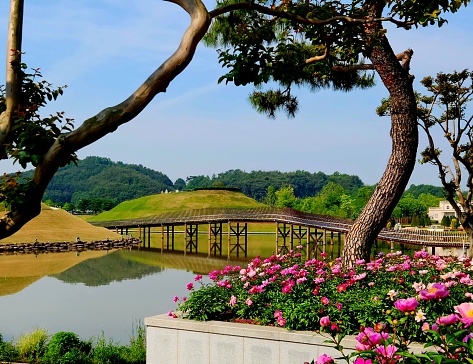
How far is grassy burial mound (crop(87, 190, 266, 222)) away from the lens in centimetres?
8644

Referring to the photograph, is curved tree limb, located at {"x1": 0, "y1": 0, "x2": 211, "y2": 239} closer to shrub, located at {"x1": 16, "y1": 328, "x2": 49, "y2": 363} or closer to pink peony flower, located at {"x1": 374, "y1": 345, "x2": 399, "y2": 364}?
pink peony flower, located at {"x1": 374, "y1": 345, "x2": 399, "y2": 364}

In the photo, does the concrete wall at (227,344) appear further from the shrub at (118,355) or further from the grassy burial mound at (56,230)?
the grassy burial mound at (56,230)

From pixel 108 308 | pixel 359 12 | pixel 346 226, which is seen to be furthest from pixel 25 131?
pixel 346 226

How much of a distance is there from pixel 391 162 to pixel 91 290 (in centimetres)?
1683

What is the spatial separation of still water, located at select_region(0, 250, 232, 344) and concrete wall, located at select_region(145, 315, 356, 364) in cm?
511

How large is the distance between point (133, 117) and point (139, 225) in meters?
50.2

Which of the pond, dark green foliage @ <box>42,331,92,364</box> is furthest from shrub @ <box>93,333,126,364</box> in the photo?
→ the pond

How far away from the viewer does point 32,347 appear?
9.19m

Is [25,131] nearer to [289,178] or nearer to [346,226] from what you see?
[346,226]

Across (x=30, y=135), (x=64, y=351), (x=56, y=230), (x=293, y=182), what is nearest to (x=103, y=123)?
(x=30, y=135)

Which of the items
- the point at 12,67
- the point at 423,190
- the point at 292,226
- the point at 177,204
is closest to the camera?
the point at 12,67

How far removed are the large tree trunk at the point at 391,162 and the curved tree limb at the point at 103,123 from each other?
244 inches

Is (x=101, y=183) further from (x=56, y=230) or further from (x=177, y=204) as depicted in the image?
(x=56, y=230)

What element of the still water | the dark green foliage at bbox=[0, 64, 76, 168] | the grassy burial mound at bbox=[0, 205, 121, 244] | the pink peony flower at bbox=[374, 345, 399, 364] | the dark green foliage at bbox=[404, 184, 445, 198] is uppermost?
the dark green foliage at bbox=[404, 184, 445, 198]
